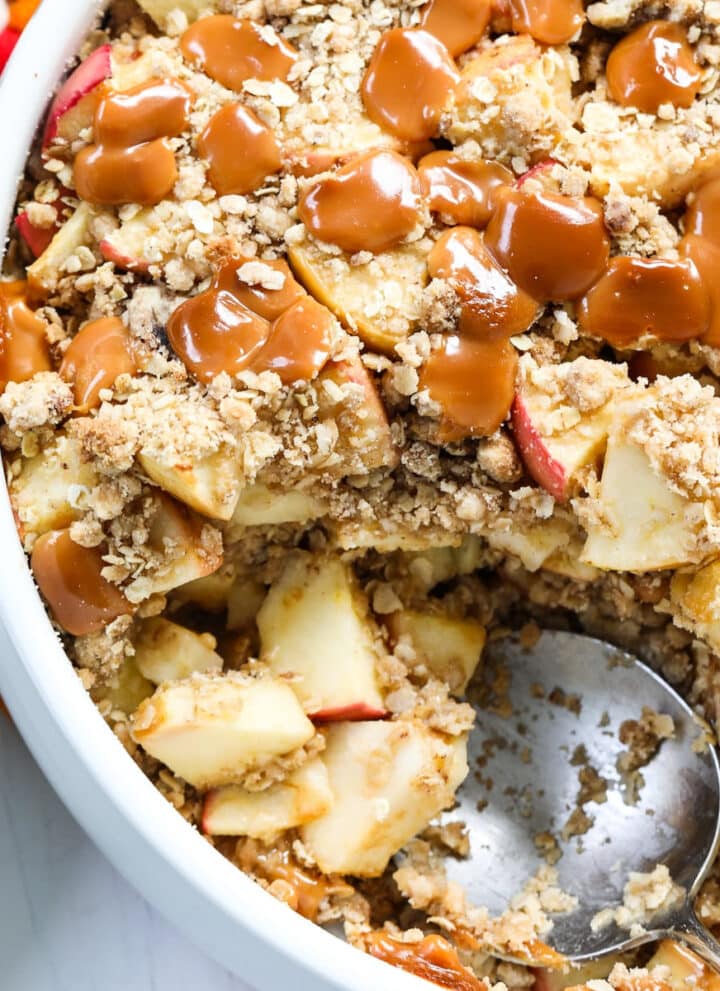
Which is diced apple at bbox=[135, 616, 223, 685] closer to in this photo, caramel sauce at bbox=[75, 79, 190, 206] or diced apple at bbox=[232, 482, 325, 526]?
diced apple at bbox=[232, 482, 325, 526]

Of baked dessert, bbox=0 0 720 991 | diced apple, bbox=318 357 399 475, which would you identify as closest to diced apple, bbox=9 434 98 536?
baked dessert, bbox=0 0 720 991

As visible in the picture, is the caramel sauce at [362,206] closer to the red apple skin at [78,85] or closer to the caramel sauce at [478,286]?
the caramel sauce at [478,286]

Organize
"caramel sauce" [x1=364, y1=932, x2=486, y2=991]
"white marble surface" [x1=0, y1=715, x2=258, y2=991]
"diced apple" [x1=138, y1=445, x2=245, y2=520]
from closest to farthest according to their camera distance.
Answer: "diced apple" [x1=138, y1=445, x2=245, y2=520] → "caramel sauce" [x1=364, y1=932, x2=486, y2=991] → "white marble surface" [x1=0, y1=715, x2=258, y2=991]

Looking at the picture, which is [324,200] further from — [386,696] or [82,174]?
[386,696]

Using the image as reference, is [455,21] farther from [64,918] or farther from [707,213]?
[64,918]

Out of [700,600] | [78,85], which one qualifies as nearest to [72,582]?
[78,85]

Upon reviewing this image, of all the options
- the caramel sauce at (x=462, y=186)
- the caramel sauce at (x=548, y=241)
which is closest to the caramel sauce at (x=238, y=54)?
the caramel sauce at (x=462, y=186)
